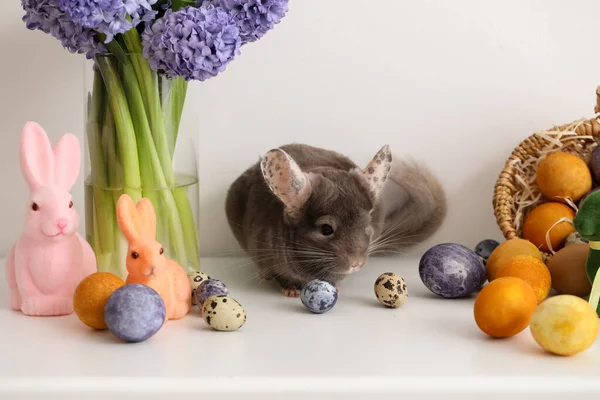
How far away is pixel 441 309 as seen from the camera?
119 centimetres

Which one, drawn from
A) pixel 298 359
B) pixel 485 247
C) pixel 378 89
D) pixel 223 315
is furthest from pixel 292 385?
pixel 378 89

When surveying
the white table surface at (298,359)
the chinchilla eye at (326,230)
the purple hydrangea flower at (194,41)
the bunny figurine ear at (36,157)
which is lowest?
the white table surface at (298,359)

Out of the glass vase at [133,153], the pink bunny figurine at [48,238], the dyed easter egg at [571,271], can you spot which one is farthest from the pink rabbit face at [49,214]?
the dyed easter egg at [571,271]

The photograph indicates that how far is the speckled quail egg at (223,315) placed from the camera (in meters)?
1.08

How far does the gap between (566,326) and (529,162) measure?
51cm

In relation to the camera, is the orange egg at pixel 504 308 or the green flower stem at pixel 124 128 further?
the green flower stem at pixel 124 128

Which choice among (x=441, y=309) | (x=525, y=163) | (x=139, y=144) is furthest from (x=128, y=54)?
(x=525, y=163)

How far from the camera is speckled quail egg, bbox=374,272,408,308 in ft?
3.90

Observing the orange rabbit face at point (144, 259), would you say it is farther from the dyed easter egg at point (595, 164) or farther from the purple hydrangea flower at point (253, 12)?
the dyed easter egg at point (595, 164)

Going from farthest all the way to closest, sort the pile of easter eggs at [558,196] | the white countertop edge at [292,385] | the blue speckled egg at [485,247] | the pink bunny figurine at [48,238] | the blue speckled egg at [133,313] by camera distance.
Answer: the blue speckled egg at [485,247] → the pile of easter eggs at [558,196] → the pink bunny figurine at [48,238] → the blue speckled egg at [133,313] → the white countertop edge at [292,385]

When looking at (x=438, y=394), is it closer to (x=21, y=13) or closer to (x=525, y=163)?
(x=525, y=163)

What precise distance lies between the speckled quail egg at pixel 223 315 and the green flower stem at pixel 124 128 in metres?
0.22

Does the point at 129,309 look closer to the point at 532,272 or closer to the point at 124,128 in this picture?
the point at 124,128

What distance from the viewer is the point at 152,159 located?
47.4 inches
